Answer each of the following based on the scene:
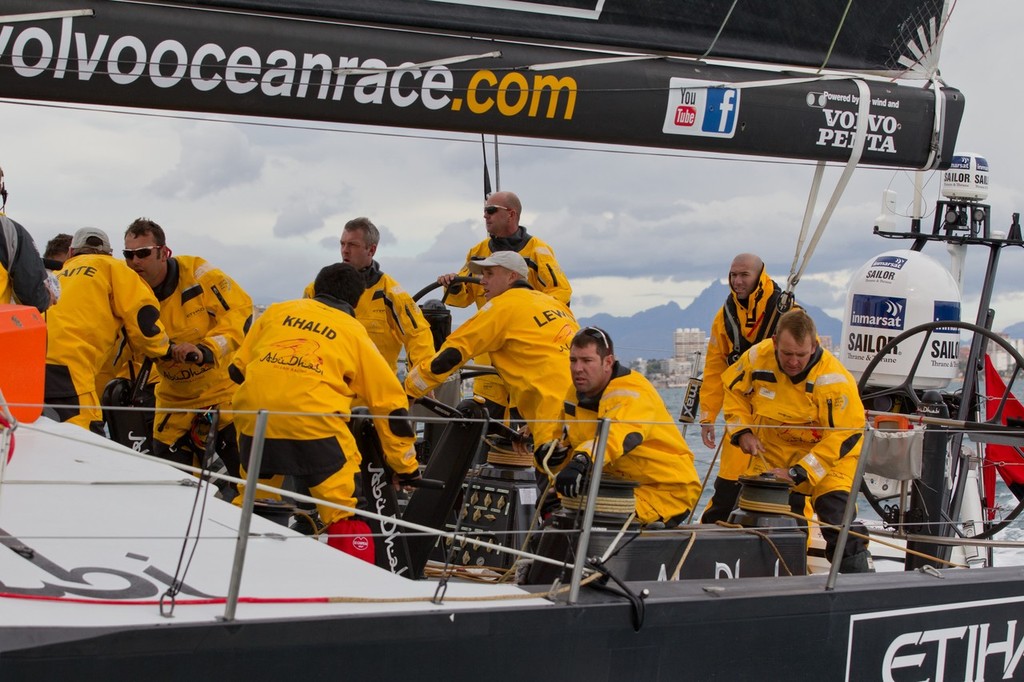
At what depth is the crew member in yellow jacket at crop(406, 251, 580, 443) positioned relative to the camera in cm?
481

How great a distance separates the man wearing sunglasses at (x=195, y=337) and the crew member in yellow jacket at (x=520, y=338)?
3.65 feet

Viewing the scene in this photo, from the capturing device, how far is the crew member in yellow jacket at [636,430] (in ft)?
13.0

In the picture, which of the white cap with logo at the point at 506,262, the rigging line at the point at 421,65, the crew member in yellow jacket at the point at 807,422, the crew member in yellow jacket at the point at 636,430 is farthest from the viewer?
the white cap with logo at the point at 506,262

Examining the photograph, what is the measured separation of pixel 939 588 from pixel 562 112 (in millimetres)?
1964

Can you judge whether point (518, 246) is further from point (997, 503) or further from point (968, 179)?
point (997, 503)

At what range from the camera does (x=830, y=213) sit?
4.46 meters

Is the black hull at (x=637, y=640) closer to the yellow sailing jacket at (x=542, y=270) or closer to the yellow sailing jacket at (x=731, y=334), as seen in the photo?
the yellow sailing jacket at (x=731, y=334)

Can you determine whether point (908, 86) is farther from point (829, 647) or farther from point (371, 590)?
point (371, 590)

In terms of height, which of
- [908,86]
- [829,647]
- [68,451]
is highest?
[908,86]

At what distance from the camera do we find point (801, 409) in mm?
4910

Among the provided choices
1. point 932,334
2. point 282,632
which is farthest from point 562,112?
point 932,334

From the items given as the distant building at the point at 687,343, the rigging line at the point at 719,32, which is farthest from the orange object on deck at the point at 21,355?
the distant building at the point at 687,343

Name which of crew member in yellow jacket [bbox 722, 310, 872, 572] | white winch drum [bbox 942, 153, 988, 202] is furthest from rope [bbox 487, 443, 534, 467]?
white winch drum [bbox 942, 153, 988, 202]

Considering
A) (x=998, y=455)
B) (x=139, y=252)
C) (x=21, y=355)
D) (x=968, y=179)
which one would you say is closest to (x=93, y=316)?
(x=139, y=252)
